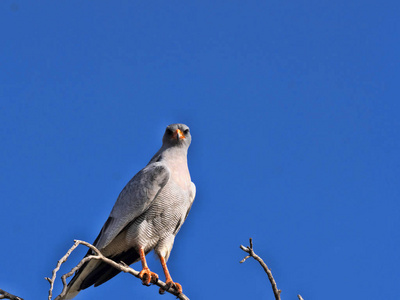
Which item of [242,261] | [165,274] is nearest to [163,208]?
[165,274]

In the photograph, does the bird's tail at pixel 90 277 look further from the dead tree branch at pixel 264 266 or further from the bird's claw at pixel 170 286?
→ the dead tree branch at pixel 264 266

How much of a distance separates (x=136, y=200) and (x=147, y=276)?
3.06ft

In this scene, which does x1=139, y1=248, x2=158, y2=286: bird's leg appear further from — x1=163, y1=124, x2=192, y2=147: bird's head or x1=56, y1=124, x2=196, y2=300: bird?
x1=163, y1=124, x2=192, y2=147: bird's head

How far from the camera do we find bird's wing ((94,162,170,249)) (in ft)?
23.1

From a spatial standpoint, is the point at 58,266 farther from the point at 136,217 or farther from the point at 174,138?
the point at 174,138

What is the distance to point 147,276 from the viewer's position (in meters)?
6.62

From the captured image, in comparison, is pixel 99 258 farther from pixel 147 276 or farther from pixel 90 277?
pixel 90 277

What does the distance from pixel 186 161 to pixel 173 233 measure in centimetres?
93

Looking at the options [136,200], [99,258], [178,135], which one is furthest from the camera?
[178,135]

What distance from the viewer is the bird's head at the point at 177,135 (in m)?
7.71

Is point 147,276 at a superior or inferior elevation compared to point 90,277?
inferior

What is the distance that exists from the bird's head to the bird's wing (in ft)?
1.77

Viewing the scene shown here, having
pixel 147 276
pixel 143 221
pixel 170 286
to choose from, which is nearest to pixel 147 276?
pixel 147 276

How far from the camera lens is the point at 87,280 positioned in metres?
7.12
